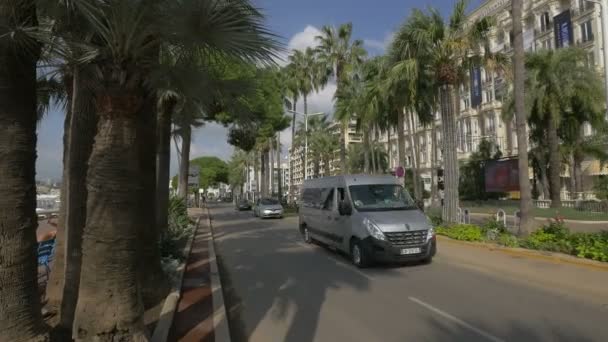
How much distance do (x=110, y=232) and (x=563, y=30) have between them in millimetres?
52915

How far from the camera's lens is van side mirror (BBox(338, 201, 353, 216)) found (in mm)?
10914

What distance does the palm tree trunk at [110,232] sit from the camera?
3742 mm

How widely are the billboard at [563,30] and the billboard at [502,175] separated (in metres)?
16.6

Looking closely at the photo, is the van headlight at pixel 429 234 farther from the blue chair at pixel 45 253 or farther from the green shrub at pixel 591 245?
the blue chair at pixel 45 253

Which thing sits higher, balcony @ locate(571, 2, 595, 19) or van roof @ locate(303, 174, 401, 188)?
balcony @ locate(571, 2, 595, 19)

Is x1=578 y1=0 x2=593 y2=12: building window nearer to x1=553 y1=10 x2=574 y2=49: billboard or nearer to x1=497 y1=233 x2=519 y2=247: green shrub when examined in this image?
x1=553 y1=10 x2=574 y2=49: billboard

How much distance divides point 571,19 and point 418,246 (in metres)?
46.5

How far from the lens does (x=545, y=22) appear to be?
51.5 meters

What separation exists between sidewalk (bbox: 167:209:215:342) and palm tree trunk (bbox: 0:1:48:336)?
7.20ft

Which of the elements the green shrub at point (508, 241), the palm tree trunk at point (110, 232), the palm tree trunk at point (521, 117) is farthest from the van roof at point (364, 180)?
the palm tree trunk at point (110, 232)

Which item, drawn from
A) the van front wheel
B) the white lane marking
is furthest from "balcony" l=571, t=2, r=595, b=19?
the white lane marking

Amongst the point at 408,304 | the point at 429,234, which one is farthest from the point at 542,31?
the point at 408,304

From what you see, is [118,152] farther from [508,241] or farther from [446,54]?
[446,54]

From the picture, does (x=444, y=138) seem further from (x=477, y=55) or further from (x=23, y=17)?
(x=23, y=17)
